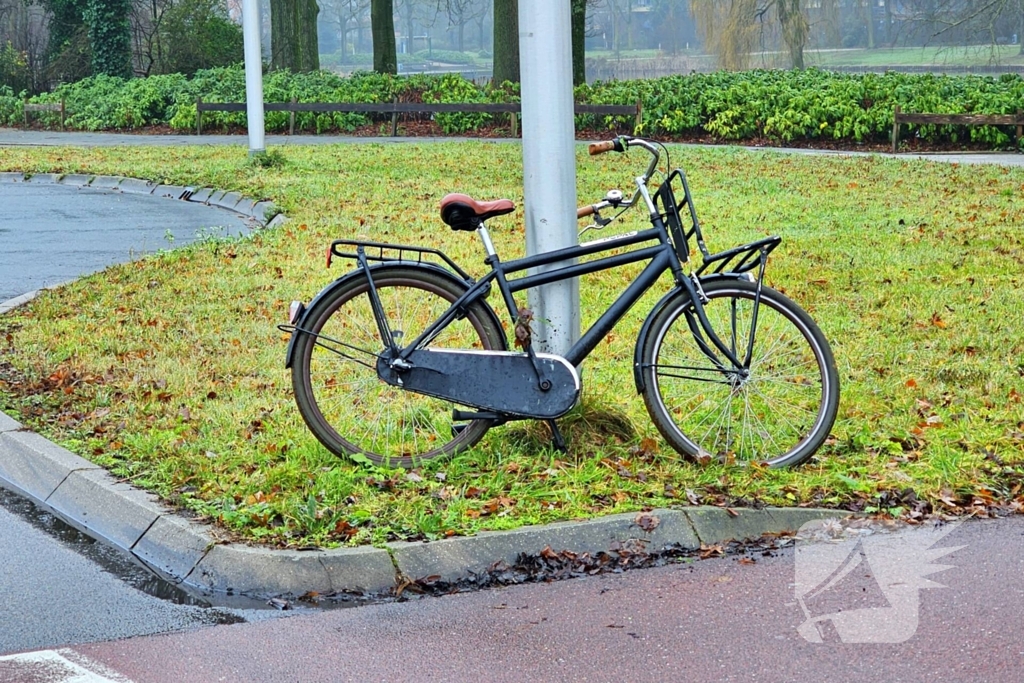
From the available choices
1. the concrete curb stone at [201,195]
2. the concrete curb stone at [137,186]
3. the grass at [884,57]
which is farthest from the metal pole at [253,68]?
the grass at [884,57]

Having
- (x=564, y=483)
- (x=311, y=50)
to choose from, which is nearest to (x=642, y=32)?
(x=311, y=50)

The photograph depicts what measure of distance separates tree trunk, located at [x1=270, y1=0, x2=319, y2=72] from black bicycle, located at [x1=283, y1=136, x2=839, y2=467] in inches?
1286

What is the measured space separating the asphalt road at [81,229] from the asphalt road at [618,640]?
6607mm

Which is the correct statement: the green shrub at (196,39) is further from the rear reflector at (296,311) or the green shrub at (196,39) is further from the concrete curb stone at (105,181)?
the rear reflector at (296,311)

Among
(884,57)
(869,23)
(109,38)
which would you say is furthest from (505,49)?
(869,23)

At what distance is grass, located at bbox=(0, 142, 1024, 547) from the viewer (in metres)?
5.21

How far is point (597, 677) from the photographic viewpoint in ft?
12.5

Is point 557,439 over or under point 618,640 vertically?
over

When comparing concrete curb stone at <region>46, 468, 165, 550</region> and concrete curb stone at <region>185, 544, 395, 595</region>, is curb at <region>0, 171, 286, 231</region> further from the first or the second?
concrete curb stone at <region>185, 544, 395, 595</region>

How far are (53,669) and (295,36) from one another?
1384 inches

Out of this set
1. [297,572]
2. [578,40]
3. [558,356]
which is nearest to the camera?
[297,572]

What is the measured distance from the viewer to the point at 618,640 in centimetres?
409

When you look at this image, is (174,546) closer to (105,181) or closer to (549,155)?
(549,155)

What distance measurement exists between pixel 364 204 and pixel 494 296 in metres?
9.00
